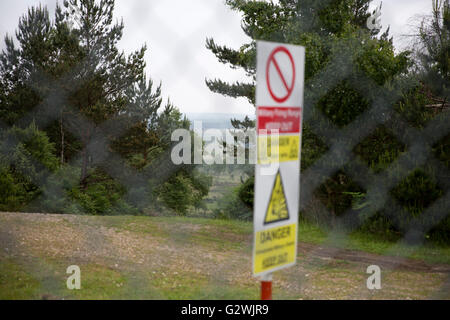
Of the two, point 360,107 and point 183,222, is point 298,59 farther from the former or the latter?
point 183,222

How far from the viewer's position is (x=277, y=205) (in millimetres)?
1814

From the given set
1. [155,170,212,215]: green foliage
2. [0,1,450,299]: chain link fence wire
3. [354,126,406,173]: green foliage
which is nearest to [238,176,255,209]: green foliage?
[0,1,450,299]: chain link fence wire

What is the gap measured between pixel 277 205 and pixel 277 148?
9.2 inches

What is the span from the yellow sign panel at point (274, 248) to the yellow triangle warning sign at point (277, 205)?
0.15 ft

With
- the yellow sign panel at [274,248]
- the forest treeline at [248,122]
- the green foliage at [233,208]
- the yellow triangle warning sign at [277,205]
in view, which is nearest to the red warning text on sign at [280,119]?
the yellow triangle warning sign at [277,205]

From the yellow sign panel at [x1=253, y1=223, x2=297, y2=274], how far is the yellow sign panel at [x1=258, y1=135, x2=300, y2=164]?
0.29 metres

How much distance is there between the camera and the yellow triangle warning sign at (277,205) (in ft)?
5.83

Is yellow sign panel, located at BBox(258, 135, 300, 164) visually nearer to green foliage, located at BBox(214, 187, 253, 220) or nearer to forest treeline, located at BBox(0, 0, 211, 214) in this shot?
green foliage, located at BBox(214, 187, 253, 220)

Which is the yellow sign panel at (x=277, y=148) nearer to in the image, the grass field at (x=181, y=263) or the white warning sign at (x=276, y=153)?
the white warning sign at (x=276, y=153)

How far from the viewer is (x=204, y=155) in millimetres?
15641

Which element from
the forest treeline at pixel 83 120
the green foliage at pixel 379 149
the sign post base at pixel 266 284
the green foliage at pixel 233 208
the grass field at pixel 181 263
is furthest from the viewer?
the forest treeline at pixel 83 120

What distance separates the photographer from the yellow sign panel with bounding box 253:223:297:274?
5.74ft

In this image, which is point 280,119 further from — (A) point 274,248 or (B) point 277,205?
(A) point 274,248

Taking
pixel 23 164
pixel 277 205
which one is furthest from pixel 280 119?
pixel 23 164
